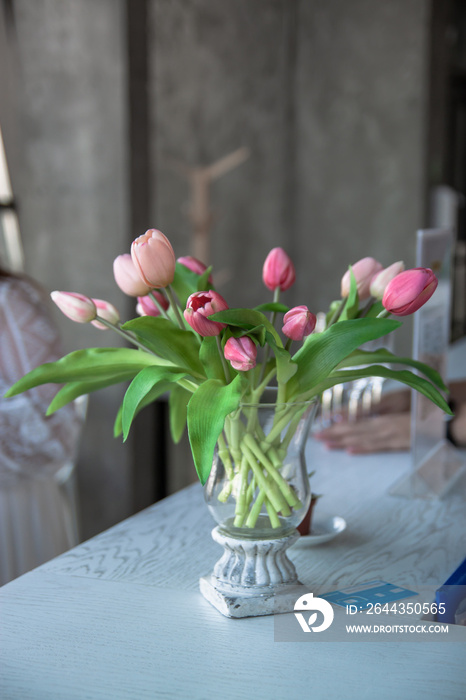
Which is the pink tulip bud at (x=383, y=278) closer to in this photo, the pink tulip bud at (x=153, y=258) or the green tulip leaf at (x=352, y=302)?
the green tulip leaf at (x=352, y=302)

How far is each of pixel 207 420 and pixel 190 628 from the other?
0.24 meters

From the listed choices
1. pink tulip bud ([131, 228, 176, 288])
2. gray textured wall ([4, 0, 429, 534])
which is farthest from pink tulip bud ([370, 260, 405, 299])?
gray textured wall ([4, 0, 429, 534])

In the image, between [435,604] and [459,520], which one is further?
[459,520]

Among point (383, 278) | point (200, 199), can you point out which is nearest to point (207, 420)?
point (383, 278)

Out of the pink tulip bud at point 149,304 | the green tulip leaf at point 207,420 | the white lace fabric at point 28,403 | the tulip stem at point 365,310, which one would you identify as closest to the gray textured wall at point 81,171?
the white lace fabric at point 28,403

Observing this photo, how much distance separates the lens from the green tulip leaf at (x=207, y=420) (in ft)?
2.53

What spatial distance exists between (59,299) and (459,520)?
0.73m

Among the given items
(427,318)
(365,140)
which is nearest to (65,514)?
(427,318)

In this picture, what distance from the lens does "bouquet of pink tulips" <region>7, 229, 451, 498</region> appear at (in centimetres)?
79

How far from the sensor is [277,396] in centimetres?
89

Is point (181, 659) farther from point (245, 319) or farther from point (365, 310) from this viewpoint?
point (365, 310)

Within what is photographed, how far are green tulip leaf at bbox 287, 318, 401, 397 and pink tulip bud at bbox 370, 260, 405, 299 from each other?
95mm

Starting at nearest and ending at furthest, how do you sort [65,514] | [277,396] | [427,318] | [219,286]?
[277,396], [427,318], [65,514], [219,286]

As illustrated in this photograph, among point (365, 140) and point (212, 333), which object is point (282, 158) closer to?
point (365, 140)
